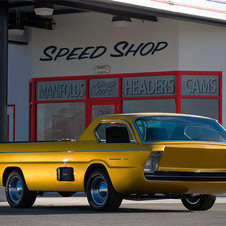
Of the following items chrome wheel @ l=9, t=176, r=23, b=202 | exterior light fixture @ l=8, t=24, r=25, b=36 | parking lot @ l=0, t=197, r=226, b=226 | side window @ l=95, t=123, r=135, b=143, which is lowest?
parking lot @ l=0, t=197, r=226, b=226

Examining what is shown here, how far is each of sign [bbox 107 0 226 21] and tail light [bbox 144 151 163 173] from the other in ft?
31.2

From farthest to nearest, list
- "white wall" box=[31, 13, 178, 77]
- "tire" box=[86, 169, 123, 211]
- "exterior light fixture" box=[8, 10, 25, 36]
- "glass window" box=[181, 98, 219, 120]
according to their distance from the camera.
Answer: "exterior light fixture" box=[8, 10, 25, 36], "white wall" box=[31, 13, 178, 77], "glass window" box=[181, 98, 219, 120], "tire" box=[86, 169, 123, 211]

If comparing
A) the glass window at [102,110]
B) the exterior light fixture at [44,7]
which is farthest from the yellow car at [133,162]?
the glass window at [102,110]

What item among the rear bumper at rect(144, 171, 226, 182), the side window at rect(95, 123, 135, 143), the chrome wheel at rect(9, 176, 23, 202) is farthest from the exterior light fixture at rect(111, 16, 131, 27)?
the rear bumper at rect(144, 171, 226, 182)

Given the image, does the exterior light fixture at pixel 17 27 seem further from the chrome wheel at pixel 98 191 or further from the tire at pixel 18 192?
the chrome wheel at pixel 98 191

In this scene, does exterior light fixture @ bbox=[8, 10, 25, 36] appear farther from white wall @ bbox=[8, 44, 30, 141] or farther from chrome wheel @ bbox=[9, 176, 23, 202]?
chrome wheel @ bbox=[9, 176, 23, 202]

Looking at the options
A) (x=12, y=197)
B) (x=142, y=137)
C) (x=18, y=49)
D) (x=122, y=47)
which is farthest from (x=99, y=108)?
(x=142, y=137)

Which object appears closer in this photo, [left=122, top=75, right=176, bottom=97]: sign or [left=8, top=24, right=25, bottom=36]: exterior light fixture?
[left=122, top=75, right=176, bottom=97]: sign

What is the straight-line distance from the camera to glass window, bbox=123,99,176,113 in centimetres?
2630

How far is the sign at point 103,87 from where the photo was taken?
2747cm

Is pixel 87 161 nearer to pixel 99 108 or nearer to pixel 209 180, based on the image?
pixel 209 180

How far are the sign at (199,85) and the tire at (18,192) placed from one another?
10.7m

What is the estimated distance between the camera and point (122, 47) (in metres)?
27.3

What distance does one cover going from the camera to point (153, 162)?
46.1 feet
